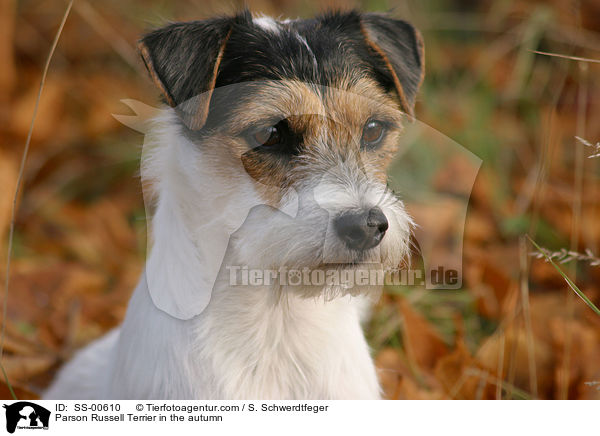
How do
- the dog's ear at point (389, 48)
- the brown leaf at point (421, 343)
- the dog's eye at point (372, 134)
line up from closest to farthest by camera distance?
1. the dog's eye at point (372, 134)
2. the dog's ear at point (389, 48)
3. the brown leaf at point (421, 343)

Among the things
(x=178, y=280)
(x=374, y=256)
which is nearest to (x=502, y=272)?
(x=374, y=256)

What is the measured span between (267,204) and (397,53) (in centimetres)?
89

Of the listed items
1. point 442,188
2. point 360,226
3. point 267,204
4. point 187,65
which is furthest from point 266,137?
point 442,188

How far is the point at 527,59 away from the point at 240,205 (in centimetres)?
399

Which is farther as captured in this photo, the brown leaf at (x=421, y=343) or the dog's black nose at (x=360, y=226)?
the brown leaf at (x=421, y=343)

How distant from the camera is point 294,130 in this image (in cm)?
242

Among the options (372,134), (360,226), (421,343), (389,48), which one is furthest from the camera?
(421,343)

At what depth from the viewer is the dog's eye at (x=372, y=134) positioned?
2.56 m

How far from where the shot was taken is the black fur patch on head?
240cm
